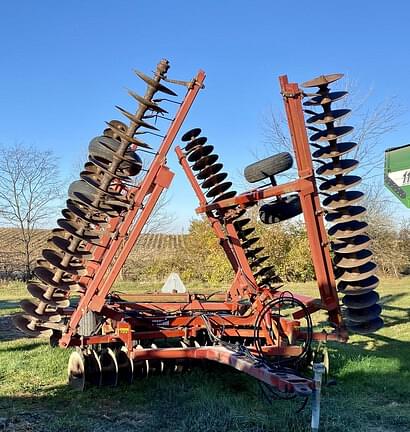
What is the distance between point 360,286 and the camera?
17.5 ft

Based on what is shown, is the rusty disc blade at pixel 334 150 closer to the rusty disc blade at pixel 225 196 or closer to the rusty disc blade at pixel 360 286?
the rusty disc blade at pixel 360 286

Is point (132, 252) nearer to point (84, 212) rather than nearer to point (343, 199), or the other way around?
point (84, 212)

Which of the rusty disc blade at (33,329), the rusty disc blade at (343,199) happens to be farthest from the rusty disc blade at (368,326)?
the rusty disc blade at (33,329)

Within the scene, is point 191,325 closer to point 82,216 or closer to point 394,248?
point 82,216

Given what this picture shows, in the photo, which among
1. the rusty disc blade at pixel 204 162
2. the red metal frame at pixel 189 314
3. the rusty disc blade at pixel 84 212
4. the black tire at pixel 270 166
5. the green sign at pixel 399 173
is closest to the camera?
the green sign at pixel 399 173

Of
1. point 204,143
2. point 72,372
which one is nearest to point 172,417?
point 72,372

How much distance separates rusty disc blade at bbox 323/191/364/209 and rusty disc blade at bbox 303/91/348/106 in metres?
0.99

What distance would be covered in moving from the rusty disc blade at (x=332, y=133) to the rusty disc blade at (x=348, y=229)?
3.01 ft

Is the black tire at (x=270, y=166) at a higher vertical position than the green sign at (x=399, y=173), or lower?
higher

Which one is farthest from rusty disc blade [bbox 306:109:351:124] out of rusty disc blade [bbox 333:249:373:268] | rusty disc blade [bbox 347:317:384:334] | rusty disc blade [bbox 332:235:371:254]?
rusty disc blade [bbox 347:317:384:334]

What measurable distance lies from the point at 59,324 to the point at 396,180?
3.82 m

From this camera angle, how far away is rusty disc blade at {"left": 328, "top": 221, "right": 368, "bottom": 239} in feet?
17.3

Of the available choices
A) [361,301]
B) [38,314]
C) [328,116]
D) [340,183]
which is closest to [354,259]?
[361,301]

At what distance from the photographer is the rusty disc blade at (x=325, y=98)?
5.41 m
